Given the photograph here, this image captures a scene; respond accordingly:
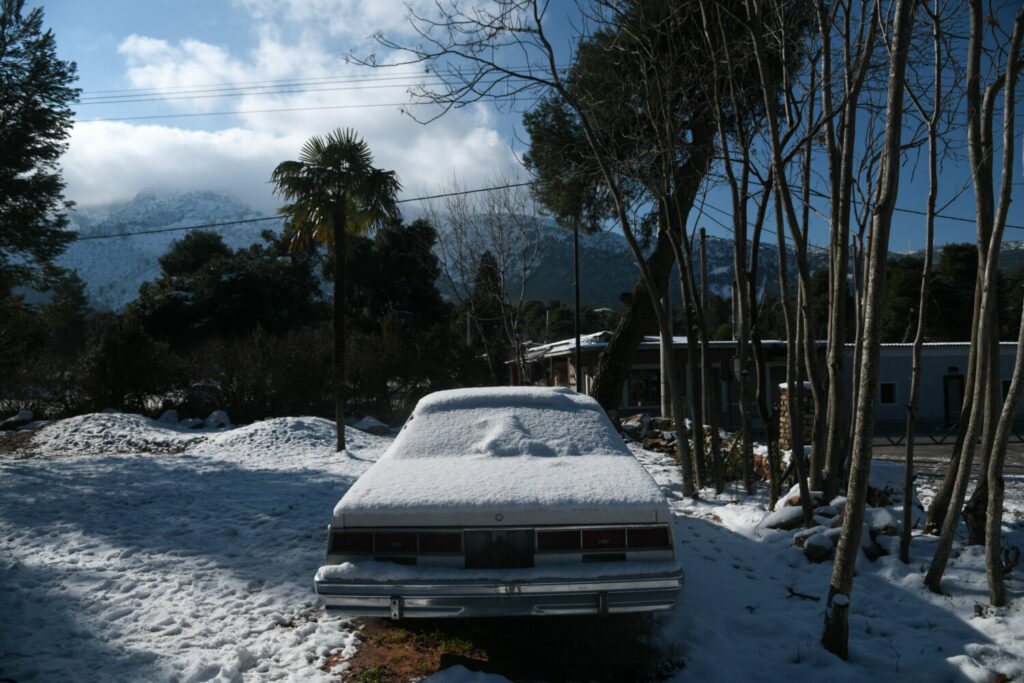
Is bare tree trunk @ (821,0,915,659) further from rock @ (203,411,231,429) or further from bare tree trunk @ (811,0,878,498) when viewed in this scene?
rock @ (203,411,231,429)

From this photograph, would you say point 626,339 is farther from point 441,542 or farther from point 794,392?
point 441,542

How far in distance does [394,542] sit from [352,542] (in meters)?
0.23

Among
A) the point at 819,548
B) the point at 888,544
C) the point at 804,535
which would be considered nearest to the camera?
the point at 888,544

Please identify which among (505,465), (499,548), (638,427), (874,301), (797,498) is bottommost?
(638,427)

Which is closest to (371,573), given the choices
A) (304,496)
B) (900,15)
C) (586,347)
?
(900,15)

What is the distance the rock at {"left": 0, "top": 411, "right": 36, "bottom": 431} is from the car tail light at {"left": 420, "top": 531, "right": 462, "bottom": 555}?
18.0 metres

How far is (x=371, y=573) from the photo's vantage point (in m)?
3.32

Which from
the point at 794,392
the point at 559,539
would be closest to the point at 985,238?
the point at 794,392

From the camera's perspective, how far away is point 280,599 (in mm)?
4594

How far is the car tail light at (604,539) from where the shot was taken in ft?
11.2

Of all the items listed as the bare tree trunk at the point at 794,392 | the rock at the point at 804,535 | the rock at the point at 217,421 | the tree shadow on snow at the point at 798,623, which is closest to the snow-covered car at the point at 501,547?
the tree shadow on snow at the point at 798,623

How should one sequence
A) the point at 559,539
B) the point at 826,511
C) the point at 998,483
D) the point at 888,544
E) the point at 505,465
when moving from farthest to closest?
the point at 826,511 < the point at 888,544 < the point at 505,465 < the point at 998,483 < the point at 559,539

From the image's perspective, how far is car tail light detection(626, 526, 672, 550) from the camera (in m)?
3.41

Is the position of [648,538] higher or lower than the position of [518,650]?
higher
